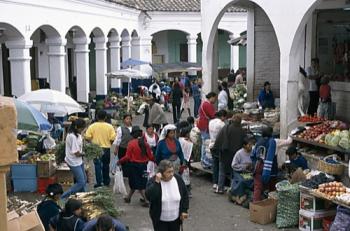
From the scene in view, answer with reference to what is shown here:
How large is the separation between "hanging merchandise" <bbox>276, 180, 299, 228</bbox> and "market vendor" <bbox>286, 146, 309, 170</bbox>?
61 centimetres

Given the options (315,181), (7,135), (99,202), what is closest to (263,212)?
(315,181)

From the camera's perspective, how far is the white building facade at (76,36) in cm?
1493

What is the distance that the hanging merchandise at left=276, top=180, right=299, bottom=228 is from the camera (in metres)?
9.43

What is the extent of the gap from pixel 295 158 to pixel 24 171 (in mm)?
5296

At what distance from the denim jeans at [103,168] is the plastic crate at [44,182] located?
90cm

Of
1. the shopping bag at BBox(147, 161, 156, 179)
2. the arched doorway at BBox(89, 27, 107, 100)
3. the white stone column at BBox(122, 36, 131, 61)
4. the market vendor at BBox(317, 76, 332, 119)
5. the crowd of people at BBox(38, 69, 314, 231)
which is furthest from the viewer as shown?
the white stone column at BBox(122, 36, 131, 61)

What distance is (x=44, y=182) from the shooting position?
1164 cm

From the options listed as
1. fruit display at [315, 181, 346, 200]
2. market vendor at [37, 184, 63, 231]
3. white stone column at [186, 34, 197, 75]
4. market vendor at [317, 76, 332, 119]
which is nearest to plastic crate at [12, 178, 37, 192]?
market vendor at [37, 184, 63, 231]

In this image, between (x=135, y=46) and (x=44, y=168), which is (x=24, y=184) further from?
(x=135, y=46)

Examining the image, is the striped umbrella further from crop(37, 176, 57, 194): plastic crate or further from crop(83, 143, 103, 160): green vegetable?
crop(37, 176, 57, 194): plastic crate

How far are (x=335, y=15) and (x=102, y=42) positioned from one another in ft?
39.4

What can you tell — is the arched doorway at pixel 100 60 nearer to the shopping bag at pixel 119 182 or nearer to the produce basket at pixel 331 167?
the shopping bag at pixel 119 182

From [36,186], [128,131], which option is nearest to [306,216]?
[128,131]

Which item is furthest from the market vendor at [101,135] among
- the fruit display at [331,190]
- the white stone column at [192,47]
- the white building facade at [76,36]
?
the white stone column at [192,47]
